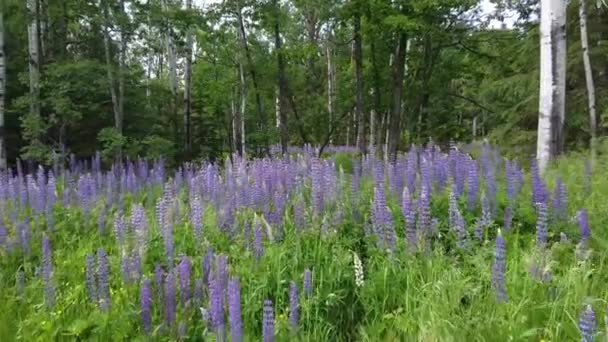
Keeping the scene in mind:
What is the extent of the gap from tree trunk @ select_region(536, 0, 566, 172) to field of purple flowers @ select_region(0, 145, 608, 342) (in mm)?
951

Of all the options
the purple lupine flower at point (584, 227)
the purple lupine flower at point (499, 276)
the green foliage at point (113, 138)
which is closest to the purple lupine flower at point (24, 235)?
the purple lupine flower at point (499, 276)

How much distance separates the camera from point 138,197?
6.02 metres

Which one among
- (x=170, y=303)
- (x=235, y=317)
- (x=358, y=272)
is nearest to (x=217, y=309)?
(x=235, y=317)

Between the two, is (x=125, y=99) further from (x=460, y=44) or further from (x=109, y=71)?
(x=460, y=44)

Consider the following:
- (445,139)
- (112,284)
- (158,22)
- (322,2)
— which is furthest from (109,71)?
(445,139)

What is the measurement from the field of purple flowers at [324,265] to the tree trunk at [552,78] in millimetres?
951

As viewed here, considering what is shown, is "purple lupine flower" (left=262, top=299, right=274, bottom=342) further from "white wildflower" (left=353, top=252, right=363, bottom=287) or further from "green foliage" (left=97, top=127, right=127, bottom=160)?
"green foliage" (left=97, top=127, right=127, bottom=160)

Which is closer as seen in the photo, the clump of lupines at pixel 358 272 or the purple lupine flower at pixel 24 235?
the clump of lupines at pixel 358 272

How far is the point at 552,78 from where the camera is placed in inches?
241

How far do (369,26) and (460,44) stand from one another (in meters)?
3.32

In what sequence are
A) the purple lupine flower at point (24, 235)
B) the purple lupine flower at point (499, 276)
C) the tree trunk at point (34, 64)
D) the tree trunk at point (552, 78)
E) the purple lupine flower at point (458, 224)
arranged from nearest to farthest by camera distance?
the purple lupine flower at point (499, 276) < the purple lupine flower at point (458, 224) < the purple lupine flower at point (24, 235) < the tree trunk at point (552, 78) < the tree trunk at point (34, 64)

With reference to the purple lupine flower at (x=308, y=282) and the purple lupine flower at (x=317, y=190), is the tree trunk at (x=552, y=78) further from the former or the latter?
the purple lupine flower at (x=308, y=282)

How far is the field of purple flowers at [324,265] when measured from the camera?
111 inches

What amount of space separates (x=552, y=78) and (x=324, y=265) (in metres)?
4.18
